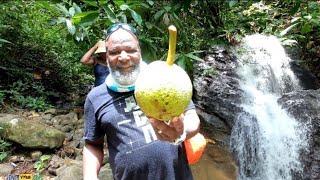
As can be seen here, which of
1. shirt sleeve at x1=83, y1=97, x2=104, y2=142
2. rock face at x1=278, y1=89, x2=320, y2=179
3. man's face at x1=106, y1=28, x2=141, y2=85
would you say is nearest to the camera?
man's face at x1=106, y1=28, x2=141, y2=85

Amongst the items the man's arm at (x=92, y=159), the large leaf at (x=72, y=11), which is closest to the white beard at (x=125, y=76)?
→ the man's arm at (x=92, y=159)

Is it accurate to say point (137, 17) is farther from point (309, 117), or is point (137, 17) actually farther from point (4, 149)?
point (309, 117)

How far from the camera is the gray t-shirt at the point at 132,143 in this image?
160 centimetres

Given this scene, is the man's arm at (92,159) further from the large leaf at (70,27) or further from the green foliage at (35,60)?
the green foliage at (35,60)

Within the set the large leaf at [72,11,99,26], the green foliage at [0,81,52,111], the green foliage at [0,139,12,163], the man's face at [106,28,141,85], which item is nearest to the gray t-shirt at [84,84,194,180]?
the man's face at [106,28,141,85]

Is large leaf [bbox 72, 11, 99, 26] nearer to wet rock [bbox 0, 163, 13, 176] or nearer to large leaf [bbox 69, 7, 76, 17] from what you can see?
large leaf [bbox 69, 7, 76, 17]

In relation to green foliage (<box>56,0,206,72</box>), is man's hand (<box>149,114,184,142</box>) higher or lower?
lower

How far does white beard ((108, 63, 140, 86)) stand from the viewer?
1571mm

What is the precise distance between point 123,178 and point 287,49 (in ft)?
21.0

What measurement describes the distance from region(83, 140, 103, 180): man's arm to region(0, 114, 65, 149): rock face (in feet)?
9.28

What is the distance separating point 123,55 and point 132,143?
1.19 feet

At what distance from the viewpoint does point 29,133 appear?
14.5 feet

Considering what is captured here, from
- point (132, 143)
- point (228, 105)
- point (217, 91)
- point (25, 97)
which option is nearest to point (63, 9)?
point (132, 143)

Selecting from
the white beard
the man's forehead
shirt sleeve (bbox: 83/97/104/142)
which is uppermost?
the man's forehead
